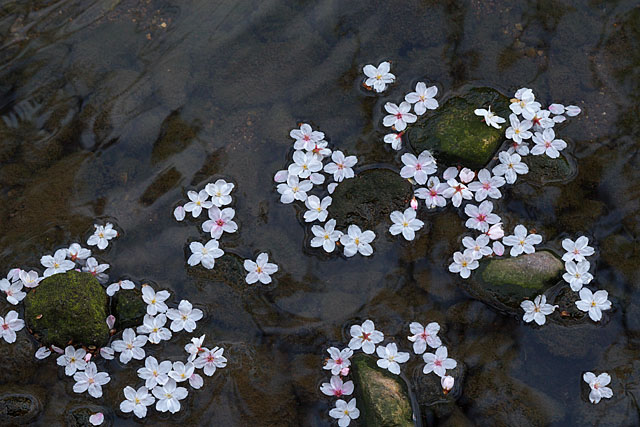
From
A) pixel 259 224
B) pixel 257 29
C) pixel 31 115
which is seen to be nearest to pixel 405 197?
pixel 259 224

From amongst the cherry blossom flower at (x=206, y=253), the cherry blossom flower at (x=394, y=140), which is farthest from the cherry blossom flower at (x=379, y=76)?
the cherry blossom flower at (x=206, y=253)

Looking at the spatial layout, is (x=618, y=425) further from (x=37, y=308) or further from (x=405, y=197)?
(x=37, y=308)

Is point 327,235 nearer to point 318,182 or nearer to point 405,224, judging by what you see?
point 318,182

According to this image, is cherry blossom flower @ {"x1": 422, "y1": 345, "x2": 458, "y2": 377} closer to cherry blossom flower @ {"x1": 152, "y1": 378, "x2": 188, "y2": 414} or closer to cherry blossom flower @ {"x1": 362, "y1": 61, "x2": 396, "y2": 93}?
cherry blossom flower @ {"x1": 152, "y1": 378, "x2": 188, "y2": 414}

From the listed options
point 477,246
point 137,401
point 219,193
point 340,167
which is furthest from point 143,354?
point 477,246

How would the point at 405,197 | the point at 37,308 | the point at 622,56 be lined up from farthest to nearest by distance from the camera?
the point at 622,56 → the point at 405,197 → the point at 37,308

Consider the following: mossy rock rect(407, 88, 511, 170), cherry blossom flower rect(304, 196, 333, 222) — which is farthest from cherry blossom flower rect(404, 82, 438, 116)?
cherry blossom flower rect(304, 196, 333, 222)

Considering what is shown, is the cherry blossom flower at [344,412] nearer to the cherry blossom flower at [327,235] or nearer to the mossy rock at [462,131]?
the cherry blossom flower at [327,235]
